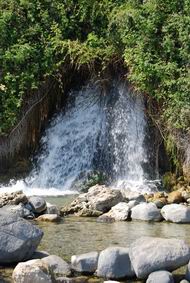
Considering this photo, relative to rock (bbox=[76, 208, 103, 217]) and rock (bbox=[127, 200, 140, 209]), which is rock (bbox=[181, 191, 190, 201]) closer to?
rock (bbox=[127, 200, 140, 209])

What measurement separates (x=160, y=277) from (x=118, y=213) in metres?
4.45

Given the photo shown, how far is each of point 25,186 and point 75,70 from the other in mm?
4005

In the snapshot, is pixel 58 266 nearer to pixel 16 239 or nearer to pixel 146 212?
pixel 16 239

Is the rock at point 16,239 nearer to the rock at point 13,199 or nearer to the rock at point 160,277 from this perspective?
the rock at point 160,277

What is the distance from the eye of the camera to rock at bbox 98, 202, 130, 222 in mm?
11023

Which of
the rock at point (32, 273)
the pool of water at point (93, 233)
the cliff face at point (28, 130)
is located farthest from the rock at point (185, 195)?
the rock at point (32, 273)

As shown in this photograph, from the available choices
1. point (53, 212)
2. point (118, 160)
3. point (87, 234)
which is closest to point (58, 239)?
point (87, 234)

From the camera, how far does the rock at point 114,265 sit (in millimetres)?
7039

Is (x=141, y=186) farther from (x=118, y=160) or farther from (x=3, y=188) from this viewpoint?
(x=3, y=188)

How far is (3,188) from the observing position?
1566 cm

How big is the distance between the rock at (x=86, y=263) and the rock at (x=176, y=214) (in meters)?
3.76

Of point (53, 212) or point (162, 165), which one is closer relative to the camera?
point (53, 212)

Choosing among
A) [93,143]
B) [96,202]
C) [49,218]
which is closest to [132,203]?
[96,202]

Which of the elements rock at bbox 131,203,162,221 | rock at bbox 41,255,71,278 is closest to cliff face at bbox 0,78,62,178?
rock at bbox 131,203,162,221
